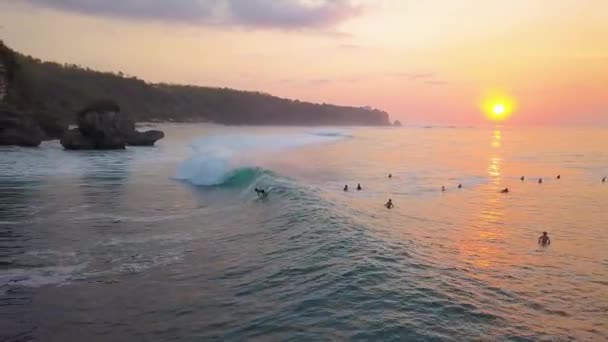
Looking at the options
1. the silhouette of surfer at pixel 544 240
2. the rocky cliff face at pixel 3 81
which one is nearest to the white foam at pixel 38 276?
the silhouette of surfer at pixel 544 240

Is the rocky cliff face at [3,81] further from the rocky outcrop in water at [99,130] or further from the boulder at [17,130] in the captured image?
the rocky outcrop in water at [99,130]

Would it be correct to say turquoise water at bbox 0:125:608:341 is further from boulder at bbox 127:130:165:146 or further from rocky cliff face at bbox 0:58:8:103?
Result: boulder at bbox 127:130:165:146

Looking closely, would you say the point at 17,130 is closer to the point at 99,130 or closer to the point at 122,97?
the point at 99,130

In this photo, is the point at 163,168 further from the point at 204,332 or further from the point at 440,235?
the point at 204,332

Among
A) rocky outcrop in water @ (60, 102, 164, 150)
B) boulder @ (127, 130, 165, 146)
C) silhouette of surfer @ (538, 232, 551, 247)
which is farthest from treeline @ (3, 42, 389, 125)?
silhouette of surfer @ (538, 232, 551, 247)

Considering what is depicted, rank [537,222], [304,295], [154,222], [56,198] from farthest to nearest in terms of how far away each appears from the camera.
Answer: [56,198]
[537,222]
[154,222]
[304,295]

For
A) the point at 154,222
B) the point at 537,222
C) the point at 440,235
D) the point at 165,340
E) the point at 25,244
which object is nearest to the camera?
the point at 165,340

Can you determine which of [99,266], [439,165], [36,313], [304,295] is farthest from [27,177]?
[439,165]

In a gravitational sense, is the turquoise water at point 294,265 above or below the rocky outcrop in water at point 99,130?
below
